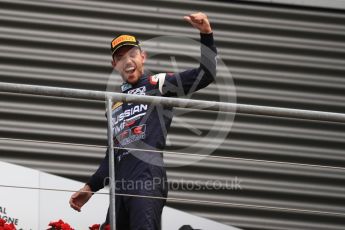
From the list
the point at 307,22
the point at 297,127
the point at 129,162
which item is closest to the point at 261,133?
the point at 297,127

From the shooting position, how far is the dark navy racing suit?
571 centimetres

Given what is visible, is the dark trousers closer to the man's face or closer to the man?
the man

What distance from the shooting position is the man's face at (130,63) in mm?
6207

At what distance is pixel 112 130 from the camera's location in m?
5.68

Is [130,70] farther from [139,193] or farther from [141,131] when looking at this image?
[139,193]

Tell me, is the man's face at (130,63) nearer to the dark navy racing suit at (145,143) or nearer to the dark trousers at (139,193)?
the dark navy racing suit at (145,143)

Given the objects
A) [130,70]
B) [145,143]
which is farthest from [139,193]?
[130,70]

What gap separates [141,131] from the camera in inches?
236

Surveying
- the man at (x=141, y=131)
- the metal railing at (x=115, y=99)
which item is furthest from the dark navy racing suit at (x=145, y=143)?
the metal railing at (x=115, y=99)

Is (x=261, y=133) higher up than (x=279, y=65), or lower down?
lower down

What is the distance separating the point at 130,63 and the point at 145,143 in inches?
21.1

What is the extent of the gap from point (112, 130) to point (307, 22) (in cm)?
392

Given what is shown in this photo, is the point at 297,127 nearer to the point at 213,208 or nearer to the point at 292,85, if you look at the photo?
the point at 292,85

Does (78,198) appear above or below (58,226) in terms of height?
above
